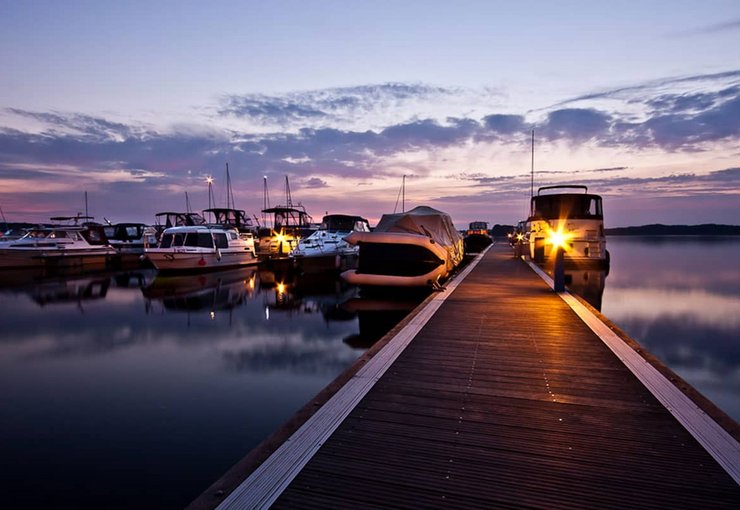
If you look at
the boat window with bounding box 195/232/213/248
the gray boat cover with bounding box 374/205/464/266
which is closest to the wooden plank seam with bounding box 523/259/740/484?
the gray boat cover with bounding box 374/205/464/266

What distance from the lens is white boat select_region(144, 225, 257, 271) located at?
2643cm

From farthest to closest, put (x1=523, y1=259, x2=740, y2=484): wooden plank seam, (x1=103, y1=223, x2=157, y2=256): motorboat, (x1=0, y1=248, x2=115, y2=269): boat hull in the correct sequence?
(x1=103, y1=223, x2=157, y2=256): motorboat → (x1=0, y1=248, x2=115, y2=269): boat hull → (x1=523, y1=259, x2=740, y2=484): wooden plank seam

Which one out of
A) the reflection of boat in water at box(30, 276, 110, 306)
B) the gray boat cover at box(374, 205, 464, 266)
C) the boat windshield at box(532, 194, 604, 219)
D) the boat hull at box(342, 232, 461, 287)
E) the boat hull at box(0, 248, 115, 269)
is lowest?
the reflection of boat in water at box(30, 276, 110, 306)

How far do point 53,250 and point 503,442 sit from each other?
113 ft

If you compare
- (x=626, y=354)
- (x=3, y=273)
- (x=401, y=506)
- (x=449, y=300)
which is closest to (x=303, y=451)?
(x=401, y=506)

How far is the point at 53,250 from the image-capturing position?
30484 millimetres

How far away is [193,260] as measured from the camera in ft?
88.8

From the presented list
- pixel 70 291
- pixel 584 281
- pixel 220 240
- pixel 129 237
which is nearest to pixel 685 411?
pixel 584 281

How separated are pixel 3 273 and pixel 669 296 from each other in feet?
125

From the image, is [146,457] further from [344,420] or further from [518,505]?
[518,505]

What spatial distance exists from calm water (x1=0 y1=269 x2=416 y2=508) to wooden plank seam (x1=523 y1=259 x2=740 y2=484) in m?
4.79

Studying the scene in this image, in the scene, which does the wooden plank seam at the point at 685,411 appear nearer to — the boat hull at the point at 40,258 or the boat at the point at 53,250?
the boat hull at the point at 40,258

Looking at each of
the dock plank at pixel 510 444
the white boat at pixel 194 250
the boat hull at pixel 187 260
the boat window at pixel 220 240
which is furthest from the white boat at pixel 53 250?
the dock plank at pixel 510 444

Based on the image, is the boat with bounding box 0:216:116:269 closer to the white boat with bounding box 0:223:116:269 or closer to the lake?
the white boat with bounding box 0:223:116:269
